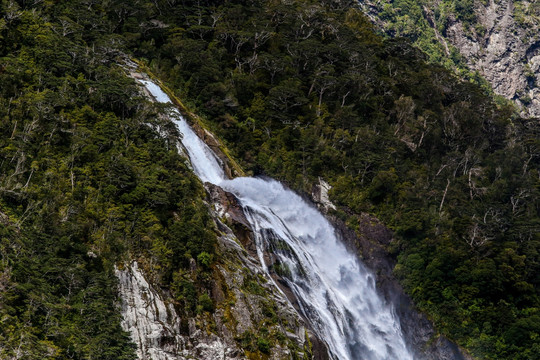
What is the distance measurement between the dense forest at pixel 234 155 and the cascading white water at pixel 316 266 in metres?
3.60

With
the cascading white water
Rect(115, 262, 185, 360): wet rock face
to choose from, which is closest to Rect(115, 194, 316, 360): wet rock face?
Rect(115, 262, 185, 360): wet rock face

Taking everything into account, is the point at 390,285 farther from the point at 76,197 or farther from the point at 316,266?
the point at 76,197

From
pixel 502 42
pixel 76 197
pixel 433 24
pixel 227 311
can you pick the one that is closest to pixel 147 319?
pixel 227 311

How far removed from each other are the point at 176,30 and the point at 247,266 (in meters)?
27.4

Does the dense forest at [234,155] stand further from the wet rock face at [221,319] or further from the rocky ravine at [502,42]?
the rocky ravine at [502,42]

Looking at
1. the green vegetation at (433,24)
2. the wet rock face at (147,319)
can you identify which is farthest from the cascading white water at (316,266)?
the green vegetation at (433,24)

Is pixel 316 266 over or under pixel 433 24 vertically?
under

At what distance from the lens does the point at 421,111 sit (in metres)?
47.5

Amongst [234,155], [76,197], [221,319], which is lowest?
[234,155]

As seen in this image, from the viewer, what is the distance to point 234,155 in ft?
118

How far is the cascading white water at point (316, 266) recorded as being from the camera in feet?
80.8

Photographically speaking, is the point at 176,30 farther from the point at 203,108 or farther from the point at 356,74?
the point at 356,74

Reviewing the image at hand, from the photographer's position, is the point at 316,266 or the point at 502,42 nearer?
the point at 316,266

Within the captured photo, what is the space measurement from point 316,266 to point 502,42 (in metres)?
99.6
